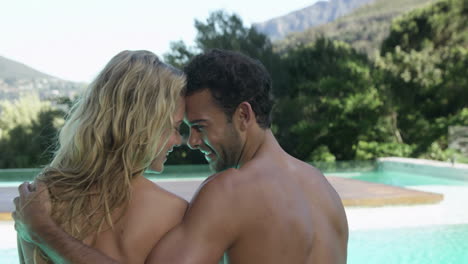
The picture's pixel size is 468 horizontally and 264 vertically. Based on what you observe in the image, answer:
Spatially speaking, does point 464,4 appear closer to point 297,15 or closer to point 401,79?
point 401,79

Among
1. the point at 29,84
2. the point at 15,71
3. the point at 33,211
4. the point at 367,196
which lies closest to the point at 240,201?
the point at 33,211

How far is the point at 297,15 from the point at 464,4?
62.8m

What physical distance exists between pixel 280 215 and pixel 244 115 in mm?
394

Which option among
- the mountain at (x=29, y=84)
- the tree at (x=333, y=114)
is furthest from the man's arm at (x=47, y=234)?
the mountain at (x=29, y=84)

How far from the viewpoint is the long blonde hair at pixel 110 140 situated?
135 cm

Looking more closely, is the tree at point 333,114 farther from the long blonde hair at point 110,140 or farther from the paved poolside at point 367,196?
the long blonde hair at point 110,140

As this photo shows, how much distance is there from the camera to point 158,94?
4.66ft

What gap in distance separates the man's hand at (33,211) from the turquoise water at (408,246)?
14.4 ft

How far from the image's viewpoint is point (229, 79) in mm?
1525

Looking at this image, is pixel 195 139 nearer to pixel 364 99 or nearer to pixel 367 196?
pixel 367 196

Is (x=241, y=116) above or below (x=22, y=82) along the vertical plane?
above

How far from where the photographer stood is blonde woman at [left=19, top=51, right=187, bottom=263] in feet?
4.44

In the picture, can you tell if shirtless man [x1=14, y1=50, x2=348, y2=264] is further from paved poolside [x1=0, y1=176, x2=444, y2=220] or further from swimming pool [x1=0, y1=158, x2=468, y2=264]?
paved poolside [x1=0, y1=176, x2=444, y2=220]

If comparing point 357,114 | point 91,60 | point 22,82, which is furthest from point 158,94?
point 91,60
